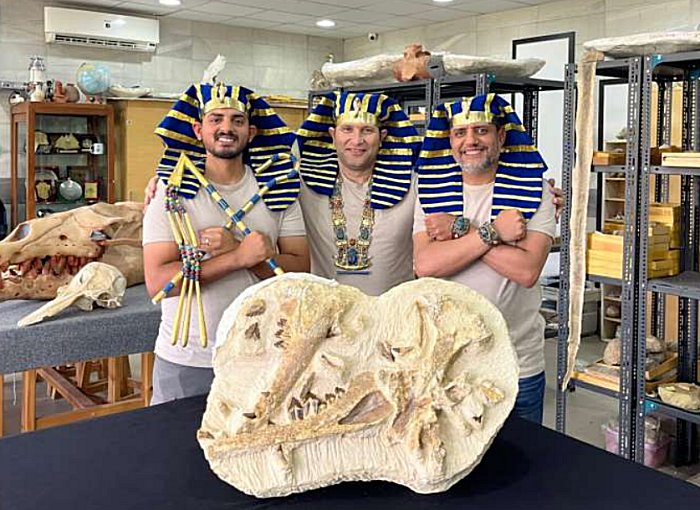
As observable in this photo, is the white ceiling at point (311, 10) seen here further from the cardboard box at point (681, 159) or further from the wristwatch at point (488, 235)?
the wristwatch at point (488, 235)

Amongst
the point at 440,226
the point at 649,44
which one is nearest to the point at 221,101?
the point at 440,226

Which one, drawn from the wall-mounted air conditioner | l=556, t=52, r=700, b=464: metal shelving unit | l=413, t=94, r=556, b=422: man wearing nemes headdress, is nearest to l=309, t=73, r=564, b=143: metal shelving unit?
l=556, t=52, r=700, b=464: metal shelving unit

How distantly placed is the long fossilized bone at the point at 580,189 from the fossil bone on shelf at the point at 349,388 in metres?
1.95

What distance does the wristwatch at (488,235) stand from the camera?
6.75 feet

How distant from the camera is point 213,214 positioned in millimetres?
2088

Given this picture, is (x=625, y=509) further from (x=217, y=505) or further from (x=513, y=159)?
(x=513, y=159)

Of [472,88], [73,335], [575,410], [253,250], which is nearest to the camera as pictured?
[253,250]

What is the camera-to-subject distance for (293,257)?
2152 millimetres

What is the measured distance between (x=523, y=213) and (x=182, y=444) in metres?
1.07

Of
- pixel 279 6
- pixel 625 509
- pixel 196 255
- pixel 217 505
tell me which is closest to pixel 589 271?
pixel 196 255

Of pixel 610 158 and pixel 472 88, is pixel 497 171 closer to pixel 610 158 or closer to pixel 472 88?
pixel 610 158

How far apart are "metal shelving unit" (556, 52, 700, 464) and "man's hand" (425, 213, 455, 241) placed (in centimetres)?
141

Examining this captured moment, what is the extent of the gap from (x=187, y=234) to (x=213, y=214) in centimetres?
10

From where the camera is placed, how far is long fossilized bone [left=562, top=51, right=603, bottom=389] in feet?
10.6
